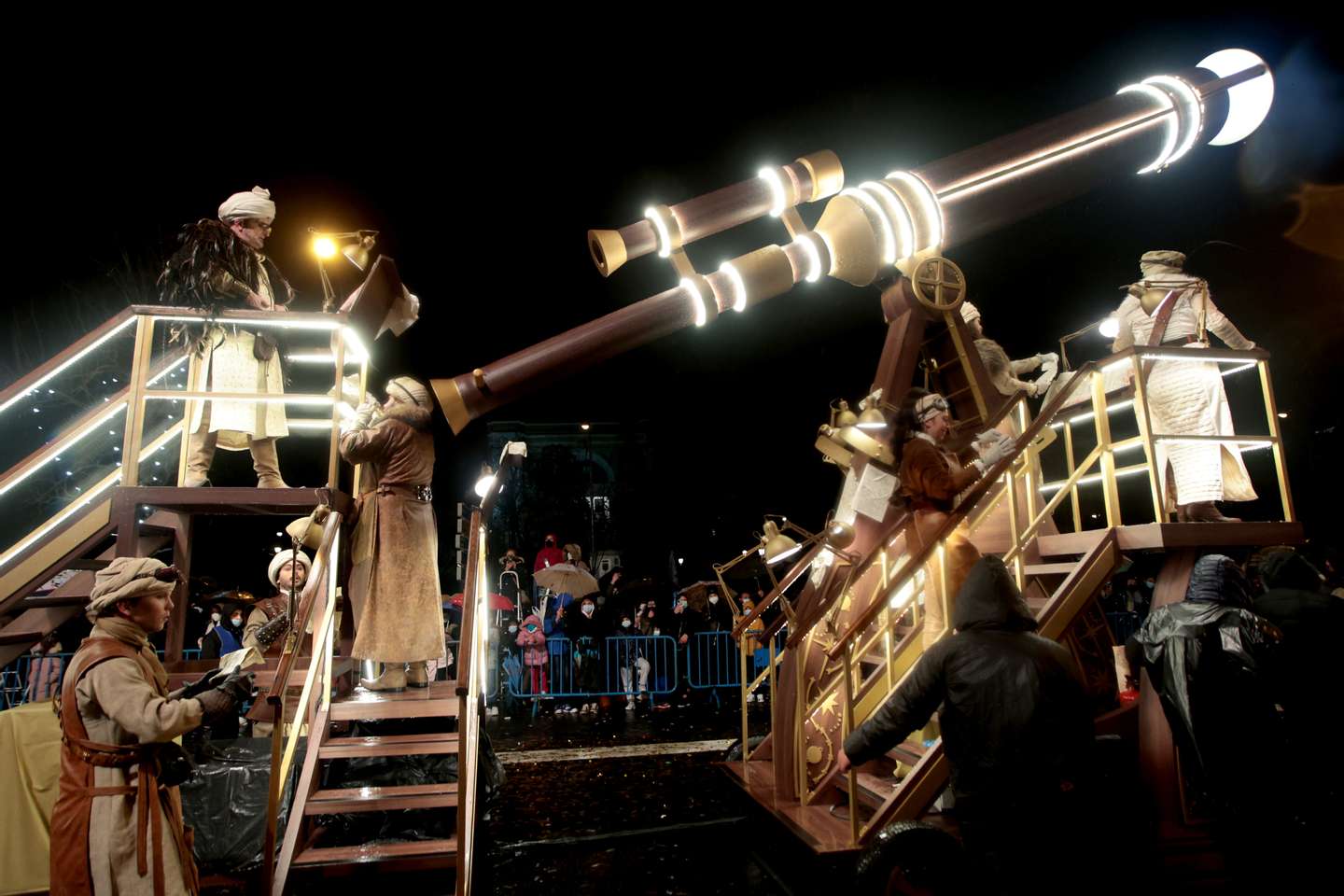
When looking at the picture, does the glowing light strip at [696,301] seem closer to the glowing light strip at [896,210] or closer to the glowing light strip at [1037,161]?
the glowing light strip at [896,210]

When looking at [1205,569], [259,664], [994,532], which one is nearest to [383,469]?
[259,664]

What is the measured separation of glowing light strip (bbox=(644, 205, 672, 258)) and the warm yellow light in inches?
106

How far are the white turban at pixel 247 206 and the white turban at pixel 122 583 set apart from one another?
3.19 meters

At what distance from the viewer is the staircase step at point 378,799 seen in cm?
452

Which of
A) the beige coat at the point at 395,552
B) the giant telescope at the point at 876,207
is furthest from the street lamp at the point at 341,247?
the giant telescope at the point at 876,207

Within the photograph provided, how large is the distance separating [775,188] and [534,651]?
9.07m

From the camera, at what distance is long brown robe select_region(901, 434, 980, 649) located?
4977 millimetres

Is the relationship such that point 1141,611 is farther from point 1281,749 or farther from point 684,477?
point 684,477

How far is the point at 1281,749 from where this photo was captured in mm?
4340

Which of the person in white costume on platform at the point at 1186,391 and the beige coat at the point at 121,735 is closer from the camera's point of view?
the beige coat at the point at 121,735

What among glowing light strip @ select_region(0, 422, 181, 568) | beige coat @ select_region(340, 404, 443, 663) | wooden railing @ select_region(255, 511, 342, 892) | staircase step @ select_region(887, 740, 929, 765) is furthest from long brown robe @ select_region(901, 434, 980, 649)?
glowing light strip @ select_region(0, 422, 181, 568)

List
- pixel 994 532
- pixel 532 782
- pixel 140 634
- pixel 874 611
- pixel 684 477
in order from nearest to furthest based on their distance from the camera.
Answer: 1. pixel 140 634
2. pixel 874 611
3. pixel 994 532
4. pixel 532 782
5. pixel 684 477

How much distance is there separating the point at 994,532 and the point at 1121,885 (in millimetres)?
2839

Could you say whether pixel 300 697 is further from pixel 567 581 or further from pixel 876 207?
pixel 567 581
